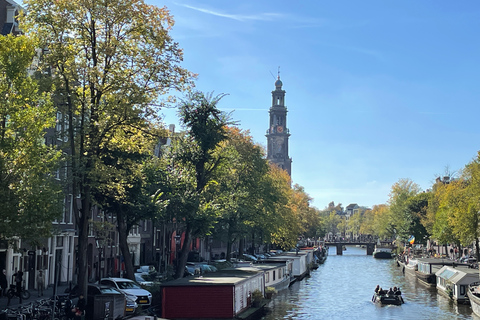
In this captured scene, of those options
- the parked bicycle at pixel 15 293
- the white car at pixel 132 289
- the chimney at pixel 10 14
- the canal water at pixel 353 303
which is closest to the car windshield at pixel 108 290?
the white car at pixel 132 289

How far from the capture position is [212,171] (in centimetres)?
5269

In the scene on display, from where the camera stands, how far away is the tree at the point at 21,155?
25469mm

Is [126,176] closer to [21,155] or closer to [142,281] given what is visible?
[142,281]

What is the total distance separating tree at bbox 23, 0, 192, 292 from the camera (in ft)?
107

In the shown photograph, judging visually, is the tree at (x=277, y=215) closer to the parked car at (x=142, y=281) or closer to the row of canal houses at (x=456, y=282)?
the row of canal houses at (x=456, y=282)

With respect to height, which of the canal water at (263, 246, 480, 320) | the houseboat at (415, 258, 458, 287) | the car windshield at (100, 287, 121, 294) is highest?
the car windshield at (100, 287, 121, 294)

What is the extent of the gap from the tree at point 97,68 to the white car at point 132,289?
4556mm

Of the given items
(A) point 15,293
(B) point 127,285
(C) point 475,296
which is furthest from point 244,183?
(A) point 15,293

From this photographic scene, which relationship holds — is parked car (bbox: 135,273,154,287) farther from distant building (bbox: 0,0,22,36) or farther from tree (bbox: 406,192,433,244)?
tree (bbox: 406,192,433,244)

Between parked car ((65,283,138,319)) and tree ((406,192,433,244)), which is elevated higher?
tree ((406,192,433,244))

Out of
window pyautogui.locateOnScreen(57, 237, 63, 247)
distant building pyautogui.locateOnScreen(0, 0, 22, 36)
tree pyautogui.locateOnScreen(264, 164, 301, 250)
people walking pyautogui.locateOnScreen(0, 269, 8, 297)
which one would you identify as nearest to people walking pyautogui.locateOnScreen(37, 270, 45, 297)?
people walking pyautogui.locateOnScreen(0, 269, 8, 297)

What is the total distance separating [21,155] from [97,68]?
806 cm

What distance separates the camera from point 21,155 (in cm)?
2645

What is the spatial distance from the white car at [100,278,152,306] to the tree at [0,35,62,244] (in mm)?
11510
